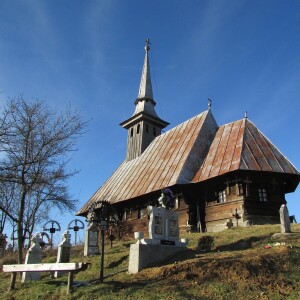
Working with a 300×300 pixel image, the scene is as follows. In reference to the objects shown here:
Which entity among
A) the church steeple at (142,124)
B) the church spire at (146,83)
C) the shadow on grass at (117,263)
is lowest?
the shadow on grass at (117,263)

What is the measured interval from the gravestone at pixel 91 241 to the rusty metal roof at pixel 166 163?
6.19 metres

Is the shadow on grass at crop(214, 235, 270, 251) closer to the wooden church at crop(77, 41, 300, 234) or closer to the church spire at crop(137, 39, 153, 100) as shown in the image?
the wooden church at crop(77, 41, 300, 234)

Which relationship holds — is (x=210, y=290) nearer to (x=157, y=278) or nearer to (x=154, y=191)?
(x=157, y=278)

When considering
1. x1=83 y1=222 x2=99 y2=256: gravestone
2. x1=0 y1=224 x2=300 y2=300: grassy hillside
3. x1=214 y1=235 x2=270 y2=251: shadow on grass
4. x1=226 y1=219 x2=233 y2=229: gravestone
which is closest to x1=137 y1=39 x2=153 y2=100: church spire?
x1=226 y1=219 x2=233 y2=229: gravestone

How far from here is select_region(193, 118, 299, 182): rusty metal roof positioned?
2003 centimetres

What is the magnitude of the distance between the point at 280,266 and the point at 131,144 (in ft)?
86.1

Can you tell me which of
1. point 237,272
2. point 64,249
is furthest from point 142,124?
point 237,272

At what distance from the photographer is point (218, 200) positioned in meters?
21.3

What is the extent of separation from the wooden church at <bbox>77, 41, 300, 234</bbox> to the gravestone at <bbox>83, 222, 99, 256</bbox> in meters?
5.30

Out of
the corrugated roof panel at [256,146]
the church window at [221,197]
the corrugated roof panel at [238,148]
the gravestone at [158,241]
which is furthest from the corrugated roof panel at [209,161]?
the gravestone at [158,241]

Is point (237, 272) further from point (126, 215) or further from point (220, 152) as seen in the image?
point (126, 215)

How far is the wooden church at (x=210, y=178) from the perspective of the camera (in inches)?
787

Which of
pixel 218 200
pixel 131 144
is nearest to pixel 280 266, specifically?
pixel 218 200

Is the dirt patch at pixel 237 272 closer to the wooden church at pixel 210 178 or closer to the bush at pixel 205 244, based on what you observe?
the bush at pixel 205 244
